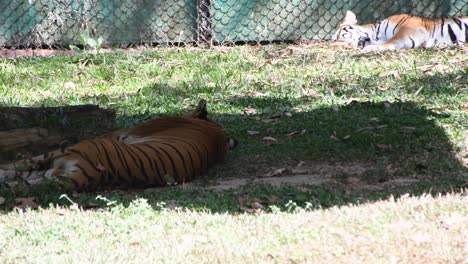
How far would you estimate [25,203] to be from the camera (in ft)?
20.2

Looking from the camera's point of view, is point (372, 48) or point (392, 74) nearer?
point (392, 74)

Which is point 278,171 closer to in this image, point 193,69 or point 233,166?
point 233,166

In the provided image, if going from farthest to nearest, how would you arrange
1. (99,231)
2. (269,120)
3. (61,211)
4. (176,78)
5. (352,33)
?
→ 1. (352,33)
2. (176,78)
3. (269,120)
4. (61,211)
5. (99,231)

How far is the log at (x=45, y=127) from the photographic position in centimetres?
743

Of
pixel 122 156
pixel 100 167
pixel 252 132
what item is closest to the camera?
pixel 100 167

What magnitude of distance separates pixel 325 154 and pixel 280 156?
0.38 m

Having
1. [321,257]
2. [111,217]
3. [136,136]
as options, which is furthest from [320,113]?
[321,257]

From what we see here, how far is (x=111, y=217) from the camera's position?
5.62 m

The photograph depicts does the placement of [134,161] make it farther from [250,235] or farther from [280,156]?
[250,235]

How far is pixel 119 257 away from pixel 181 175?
7.59ft

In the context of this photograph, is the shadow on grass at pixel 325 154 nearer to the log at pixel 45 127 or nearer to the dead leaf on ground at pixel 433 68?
the log at pixel 45 127

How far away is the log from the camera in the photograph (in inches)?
292

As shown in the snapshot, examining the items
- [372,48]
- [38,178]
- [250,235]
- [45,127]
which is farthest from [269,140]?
[372,48]

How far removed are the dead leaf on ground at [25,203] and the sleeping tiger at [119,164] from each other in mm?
235
